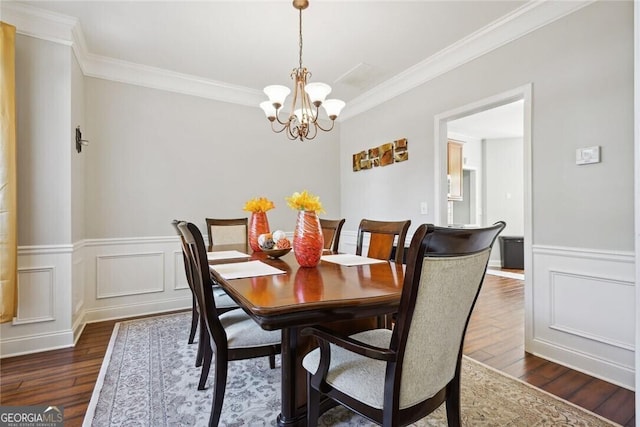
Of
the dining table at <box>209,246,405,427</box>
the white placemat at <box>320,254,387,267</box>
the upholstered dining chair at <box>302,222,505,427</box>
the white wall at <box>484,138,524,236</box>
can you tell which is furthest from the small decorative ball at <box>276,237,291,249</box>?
the white wall at <box>484,138,524,236</box>

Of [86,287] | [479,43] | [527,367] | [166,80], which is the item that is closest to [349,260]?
[527,367]

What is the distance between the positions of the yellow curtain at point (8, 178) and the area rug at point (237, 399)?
30.6 inches

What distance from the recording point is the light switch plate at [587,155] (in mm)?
1986

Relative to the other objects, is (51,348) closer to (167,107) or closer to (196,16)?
(167,107)

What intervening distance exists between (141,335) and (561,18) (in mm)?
3950

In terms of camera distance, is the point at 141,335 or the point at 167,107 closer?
the point at 141,335

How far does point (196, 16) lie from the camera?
2.40 metres

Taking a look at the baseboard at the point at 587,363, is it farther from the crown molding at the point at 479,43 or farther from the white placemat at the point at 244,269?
the crown molding at the point at 479,43

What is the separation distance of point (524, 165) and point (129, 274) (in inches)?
144

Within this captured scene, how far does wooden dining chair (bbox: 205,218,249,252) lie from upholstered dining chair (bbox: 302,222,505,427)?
2.16 meters

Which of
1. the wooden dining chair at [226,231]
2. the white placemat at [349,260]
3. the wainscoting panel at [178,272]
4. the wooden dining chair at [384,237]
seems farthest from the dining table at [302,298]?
the wainscoting panel at [178,272]

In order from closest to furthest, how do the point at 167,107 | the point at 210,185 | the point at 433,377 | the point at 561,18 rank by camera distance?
the point at 433,377 < the point at 561,18 < the point at 167,107 < the point at 210,185

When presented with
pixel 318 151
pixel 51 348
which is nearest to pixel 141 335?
pixel 51 348

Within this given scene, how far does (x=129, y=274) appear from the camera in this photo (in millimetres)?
3230
